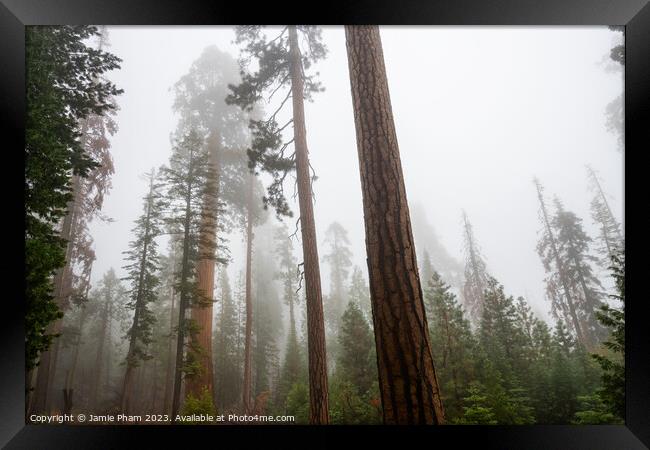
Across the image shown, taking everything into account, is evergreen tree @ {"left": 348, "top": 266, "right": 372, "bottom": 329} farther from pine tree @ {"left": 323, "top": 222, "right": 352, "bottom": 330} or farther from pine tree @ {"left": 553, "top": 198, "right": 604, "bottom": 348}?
pine tree @ {"left": 553, "top": 198, "right": 604, "bottom": 348}

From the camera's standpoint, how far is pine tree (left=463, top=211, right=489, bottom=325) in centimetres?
1758

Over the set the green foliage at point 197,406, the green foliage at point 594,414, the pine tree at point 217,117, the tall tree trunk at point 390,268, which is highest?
the pine tree at point 217,117

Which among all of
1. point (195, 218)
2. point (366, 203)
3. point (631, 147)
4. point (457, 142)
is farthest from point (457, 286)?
point (366, 203)

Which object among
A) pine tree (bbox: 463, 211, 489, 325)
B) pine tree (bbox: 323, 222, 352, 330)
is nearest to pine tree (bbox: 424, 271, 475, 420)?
pine tree (bbox: 463, 211, 489, 325)

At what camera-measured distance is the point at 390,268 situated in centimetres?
227

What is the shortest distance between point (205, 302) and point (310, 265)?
493 cm

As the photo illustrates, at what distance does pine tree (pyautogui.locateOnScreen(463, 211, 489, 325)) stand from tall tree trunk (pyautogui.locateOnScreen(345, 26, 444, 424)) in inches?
678

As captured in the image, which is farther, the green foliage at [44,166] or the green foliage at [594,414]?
the green foliage at [594,414]

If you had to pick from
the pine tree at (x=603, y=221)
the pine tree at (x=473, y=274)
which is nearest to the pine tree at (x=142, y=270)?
the pine tree at (x=473, y=274)

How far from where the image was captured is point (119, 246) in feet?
36.2

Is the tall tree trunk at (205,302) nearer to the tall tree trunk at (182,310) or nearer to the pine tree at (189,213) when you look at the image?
the pine tree at (189,213)

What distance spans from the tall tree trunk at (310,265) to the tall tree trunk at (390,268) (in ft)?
10.8
